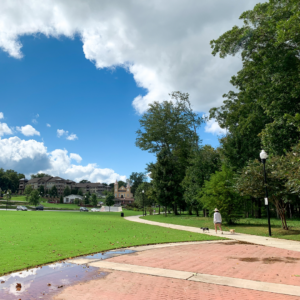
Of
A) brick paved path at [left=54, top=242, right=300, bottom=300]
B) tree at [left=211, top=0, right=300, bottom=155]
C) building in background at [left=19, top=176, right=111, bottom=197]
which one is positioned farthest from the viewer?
building in background at [left=19, top=176, right=111, bottom=197]

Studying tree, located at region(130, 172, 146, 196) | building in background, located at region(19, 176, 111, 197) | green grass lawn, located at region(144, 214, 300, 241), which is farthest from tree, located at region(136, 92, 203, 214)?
building in background, located at region(19, 176, 111, 197)

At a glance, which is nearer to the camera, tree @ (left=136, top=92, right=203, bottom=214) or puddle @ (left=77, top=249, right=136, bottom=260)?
puddle @ (left=77, top=249, right=136, bottom=260)

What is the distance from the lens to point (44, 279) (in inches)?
265

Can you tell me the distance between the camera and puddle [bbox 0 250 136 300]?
5.65m

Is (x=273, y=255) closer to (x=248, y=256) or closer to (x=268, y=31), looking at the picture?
(x=248, y=256)

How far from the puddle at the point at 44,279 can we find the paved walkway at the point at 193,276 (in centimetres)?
33

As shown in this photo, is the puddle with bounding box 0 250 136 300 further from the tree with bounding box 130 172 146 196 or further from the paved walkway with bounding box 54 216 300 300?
the tree with bounding box 130 172 146 196

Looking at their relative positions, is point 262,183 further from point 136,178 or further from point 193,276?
point 136,178

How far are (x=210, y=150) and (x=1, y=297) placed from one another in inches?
1433

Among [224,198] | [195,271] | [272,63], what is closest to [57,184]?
[224,198]

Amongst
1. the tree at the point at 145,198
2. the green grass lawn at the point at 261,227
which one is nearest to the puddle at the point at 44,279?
the green grass lawn at the point at 261,227

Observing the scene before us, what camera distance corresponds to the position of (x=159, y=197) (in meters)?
42.5

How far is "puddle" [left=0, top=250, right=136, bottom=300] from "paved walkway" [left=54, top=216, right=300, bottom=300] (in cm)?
33

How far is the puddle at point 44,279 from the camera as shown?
565 centimetres
